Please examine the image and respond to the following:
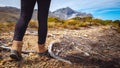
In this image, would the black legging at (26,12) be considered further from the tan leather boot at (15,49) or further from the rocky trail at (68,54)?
the rocky trail at (68,54)

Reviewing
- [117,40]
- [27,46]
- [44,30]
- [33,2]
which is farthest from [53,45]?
[117,40]

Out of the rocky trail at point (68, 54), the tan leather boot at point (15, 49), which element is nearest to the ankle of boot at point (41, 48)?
the rocky trail at point (68, 54)

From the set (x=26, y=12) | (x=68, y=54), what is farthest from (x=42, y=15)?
(x=68, y=54)

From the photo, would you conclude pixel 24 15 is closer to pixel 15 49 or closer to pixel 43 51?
pixel 15 49

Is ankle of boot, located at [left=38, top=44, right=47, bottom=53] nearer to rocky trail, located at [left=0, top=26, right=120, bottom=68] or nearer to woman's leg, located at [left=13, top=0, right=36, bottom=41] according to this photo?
rocky trail, located at [left=0, top=26, right=120, bottom=68]

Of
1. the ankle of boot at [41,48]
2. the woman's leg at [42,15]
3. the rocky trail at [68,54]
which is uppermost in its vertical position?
the woman's leg at [42,15]

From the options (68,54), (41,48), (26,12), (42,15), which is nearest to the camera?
(26,12)

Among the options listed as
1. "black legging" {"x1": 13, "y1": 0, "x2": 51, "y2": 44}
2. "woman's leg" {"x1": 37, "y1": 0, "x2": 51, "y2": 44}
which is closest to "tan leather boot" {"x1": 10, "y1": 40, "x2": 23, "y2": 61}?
"black legging" {"x1": 13, "y1": 0, "x2": 51, "y2": 44}

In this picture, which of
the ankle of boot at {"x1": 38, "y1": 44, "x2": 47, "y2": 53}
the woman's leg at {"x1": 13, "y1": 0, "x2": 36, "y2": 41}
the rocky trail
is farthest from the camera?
the ankle of boot at {"x1": 38, "y1": 44, "x2": 47, "y2": 53}

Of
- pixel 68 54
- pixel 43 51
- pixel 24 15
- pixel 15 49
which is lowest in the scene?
pixel 68 54

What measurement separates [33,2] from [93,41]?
273cm

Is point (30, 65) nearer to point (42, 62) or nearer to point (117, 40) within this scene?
point (42, 62)

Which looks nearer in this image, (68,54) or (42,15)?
(42,15)

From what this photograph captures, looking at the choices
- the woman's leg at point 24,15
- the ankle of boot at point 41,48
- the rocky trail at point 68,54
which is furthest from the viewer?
the ankle of boot at point 41,48
